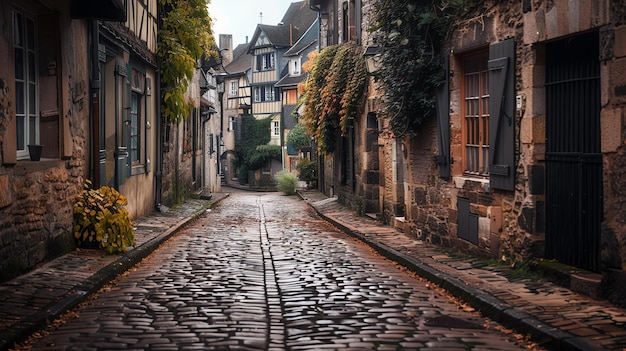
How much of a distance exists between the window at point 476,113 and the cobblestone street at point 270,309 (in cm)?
189

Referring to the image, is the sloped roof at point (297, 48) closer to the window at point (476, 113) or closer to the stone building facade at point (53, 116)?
the stone building facade at point (53, 116)

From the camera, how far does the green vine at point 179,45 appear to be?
17016mm

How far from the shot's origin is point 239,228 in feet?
51.9

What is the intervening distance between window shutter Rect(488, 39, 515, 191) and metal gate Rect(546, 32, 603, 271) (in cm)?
58

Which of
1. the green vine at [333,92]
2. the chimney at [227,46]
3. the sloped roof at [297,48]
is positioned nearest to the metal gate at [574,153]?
the green vine at [333,92]

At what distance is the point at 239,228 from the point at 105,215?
5.95 metres

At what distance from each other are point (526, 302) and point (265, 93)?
50461 mm

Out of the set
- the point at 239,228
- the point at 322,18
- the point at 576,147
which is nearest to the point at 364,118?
the point at 239,228

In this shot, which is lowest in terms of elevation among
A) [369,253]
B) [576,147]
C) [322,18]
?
[369,253]

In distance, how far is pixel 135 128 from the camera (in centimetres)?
1545

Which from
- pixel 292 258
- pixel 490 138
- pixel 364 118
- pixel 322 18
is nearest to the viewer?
pixel 490 138

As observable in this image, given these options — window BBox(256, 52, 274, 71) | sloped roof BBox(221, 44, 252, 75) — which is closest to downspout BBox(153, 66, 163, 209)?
window BBox(256, 52, 274, 71)

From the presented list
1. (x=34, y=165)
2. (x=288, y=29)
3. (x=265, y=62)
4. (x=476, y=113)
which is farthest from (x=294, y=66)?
(x=34, y=165)

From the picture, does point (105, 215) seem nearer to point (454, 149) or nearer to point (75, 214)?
point (75, 214)
